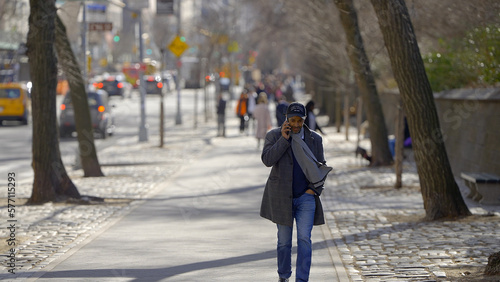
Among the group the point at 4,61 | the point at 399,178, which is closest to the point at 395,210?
the point at 399,178

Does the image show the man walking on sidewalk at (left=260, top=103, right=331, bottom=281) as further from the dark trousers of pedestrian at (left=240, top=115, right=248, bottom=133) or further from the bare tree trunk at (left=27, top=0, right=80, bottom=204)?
the dark trousers of pedestrian at (left=240, top=115, right=248, bottom=133)

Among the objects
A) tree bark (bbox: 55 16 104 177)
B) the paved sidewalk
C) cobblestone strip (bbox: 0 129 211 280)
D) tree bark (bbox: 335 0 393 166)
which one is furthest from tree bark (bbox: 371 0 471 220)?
tree bark (bbox: 55 16 104 177)

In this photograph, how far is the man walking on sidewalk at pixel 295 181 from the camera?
7.33m

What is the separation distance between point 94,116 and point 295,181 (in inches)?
988

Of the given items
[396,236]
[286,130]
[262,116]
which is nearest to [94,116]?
[262,116]

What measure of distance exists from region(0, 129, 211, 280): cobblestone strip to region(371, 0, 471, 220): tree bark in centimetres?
442

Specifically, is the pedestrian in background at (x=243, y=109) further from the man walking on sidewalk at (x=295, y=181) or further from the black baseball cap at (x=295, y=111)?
the black baseball cap at (x=295, y=111)

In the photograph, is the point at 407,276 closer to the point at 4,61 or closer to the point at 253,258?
the point at 253,258

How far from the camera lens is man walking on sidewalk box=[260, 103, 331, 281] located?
7328mm

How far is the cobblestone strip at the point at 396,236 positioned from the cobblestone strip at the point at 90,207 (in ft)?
10.4

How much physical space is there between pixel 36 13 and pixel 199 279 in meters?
6.88

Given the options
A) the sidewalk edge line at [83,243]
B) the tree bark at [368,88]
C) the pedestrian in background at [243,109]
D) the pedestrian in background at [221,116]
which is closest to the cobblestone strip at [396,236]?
the sidewalk edge line at [83,243]

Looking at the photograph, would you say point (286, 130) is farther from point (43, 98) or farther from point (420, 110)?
point (43, 98)

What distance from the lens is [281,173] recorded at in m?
7.40
